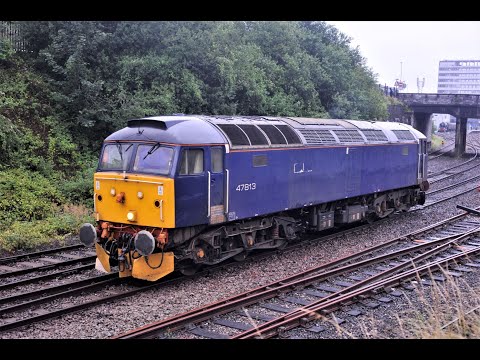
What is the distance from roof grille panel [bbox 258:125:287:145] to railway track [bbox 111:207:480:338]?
3273 millimetres

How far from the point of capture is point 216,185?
11.2 meters

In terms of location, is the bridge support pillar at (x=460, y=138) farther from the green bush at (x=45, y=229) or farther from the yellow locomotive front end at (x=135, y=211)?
the yellow locomotive front end at (x=135, y=211)

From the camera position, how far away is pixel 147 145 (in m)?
10.8

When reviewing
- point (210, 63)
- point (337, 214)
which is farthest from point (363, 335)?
point (210, 63)

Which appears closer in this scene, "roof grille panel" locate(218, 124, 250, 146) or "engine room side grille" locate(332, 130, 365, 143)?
"roof grille panel" locate(218, 124, 250, 146)

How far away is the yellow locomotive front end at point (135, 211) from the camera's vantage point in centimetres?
1023

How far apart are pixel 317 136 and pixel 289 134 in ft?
4.59

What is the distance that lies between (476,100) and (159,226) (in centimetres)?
4227

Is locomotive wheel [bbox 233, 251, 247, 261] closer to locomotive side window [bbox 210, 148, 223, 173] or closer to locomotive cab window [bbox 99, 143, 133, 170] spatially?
locomotive side window [bbox 210, 148, 223, 173]

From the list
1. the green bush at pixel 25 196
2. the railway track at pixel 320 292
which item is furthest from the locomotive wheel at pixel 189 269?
the green bush at pixel 25 196

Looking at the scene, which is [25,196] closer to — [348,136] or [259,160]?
[259,160]

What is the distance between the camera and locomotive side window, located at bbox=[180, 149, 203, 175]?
10.5 meters

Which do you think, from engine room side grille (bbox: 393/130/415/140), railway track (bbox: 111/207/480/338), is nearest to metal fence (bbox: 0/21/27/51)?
engine room side grille (bbox: 393/130/415/140)

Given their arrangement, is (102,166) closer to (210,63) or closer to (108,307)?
(108,307)
